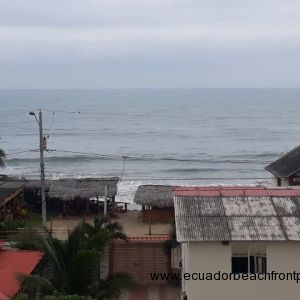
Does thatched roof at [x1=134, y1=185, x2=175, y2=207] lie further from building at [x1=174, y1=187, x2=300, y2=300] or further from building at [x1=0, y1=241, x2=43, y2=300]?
building at [x1=174, y1=187, x2=300, y2=300]

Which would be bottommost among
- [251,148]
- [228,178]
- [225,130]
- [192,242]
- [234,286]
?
[234,286]

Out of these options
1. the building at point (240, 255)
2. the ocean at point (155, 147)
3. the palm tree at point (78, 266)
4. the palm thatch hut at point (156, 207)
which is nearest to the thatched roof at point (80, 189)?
the palm thatch hut at point (156, 207)

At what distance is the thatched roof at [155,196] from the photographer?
27.4 metres

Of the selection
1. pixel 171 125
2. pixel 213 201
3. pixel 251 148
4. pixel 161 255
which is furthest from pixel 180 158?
pixel 213 201

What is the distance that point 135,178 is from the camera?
51.8 metres

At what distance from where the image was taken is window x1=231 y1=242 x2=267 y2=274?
13227mm

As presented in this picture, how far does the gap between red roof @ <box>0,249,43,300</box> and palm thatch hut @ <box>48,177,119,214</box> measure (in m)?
13.1

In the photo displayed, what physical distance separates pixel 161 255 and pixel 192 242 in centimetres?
572

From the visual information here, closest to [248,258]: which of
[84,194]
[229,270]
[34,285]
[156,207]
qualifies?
[229,270]

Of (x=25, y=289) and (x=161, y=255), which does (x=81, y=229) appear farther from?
(x=161, y=255)

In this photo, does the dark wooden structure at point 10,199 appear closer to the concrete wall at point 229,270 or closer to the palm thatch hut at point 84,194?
the palm thatch hut at point 84,194

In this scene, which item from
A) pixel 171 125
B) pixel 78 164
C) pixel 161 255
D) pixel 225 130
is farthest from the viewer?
pixel 171 125

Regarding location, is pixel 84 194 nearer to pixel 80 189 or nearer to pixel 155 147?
pixel 80 189

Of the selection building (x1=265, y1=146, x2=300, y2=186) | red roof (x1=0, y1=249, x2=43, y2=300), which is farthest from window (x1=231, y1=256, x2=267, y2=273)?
building (x1=265, y1=146, x2=300, y2=186)
